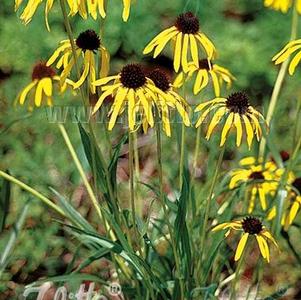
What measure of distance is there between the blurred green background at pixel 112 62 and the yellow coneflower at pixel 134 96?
0.85 m

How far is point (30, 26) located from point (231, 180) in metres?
1.14

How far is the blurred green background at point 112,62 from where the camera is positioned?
236 centimetres

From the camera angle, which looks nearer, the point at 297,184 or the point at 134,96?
the point at 134,96

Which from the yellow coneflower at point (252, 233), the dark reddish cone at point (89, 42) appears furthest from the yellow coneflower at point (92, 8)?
the yellow coneflower at point (252, 233)

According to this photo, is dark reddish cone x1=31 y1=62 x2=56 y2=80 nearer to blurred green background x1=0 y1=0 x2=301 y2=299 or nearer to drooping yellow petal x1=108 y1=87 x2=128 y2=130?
blurred green background x1=0 y1=0 x2=301 y2=299

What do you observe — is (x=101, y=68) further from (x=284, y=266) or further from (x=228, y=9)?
(x=228, y=9)

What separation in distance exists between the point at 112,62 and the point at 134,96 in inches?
57.9

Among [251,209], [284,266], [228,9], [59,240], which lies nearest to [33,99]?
[59,240]

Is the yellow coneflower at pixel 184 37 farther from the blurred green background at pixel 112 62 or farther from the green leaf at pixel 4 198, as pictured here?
the blurred green background at pixel 112 62

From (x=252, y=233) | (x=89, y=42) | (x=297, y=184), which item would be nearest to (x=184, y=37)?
(x=89, y=42)

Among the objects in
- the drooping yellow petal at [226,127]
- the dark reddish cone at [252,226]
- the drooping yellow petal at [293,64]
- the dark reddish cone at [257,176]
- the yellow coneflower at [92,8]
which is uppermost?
the yellow coneflower at [92,8]

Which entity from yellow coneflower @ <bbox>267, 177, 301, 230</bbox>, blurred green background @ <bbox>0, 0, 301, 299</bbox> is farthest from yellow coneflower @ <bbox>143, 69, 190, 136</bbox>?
blurred green background @ <bbox>0, 0, 301, 299</bbox>

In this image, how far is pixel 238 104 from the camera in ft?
4.85

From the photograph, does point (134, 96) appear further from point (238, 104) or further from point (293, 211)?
point (293, 211)
